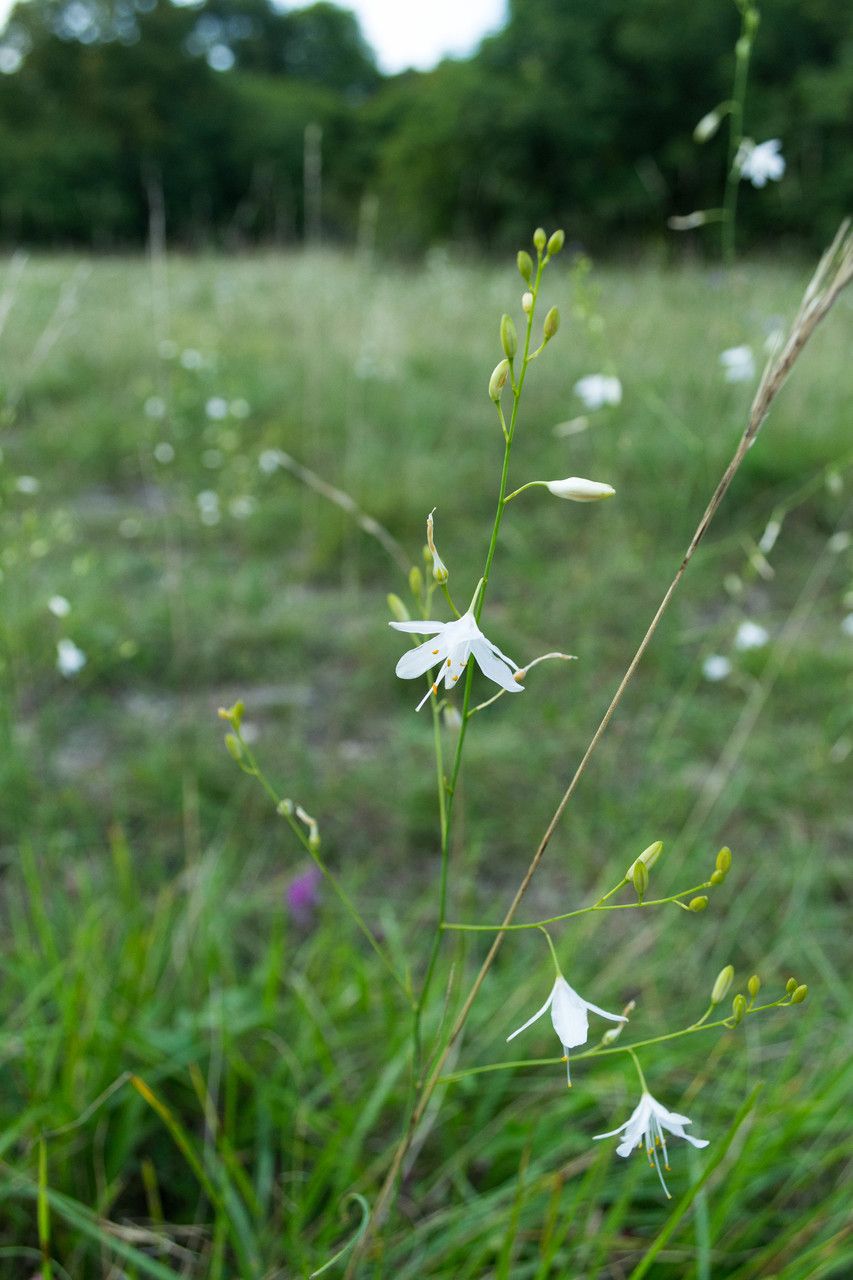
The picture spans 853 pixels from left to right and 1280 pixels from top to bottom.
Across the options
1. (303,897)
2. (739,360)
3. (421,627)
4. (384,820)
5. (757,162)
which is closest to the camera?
(421,627)

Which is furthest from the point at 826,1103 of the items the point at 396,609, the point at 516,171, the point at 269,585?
the point at 516,171

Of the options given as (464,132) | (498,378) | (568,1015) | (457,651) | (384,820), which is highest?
(498,378)

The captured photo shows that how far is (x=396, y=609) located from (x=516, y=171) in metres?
14.5

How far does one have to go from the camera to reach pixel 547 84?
13.4 m

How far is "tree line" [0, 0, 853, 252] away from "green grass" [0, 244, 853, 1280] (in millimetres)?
4256

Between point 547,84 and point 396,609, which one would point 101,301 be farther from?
point 547,84

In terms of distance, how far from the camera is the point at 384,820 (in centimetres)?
211

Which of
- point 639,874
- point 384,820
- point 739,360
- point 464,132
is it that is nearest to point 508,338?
point 639,874

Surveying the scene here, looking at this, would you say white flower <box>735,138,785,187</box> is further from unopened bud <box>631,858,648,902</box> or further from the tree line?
the tree line

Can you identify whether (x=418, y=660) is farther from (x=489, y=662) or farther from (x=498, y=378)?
(x=498, y=378)

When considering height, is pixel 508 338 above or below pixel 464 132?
above

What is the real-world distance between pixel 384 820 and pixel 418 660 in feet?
5.16

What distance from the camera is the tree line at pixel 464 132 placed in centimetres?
1254

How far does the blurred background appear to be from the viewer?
120 centimetres
